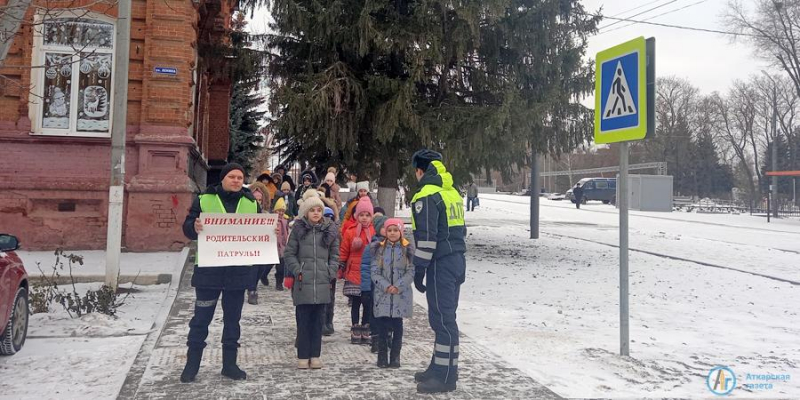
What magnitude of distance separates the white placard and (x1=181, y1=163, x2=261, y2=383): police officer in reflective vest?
0.07 meters

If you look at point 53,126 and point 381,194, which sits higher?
point 53,126

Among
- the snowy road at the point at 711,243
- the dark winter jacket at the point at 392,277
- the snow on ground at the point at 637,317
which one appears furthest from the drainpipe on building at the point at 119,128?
the snowy road at the point at 711,243

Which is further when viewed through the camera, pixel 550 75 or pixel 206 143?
pixel 206 143

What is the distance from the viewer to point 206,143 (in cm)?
1995

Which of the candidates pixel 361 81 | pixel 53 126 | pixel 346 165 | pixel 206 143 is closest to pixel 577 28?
pixel 361 81

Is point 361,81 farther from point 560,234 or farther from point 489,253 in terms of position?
point 560,234

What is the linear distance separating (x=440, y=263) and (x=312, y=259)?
1.18 m

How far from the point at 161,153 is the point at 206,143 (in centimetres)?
859

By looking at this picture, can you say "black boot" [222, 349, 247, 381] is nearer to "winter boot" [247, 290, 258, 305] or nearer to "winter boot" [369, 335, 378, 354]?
"winter boot" [369, 335, 378, 354]

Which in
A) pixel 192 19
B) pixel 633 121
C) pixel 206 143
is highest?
pixel 192 19

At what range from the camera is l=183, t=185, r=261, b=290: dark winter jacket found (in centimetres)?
491

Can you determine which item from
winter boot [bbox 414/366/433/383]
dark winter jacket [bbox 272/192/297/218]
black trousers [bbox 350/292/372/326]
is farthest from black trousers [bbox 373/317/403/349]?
dark winter jacket [bbox 272/192/297/218]

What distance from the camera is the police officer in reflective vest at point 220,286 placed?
4.89m

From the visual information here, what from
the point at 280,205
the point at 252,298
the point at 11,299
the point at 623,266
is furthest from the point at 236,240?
the point at 280,205
